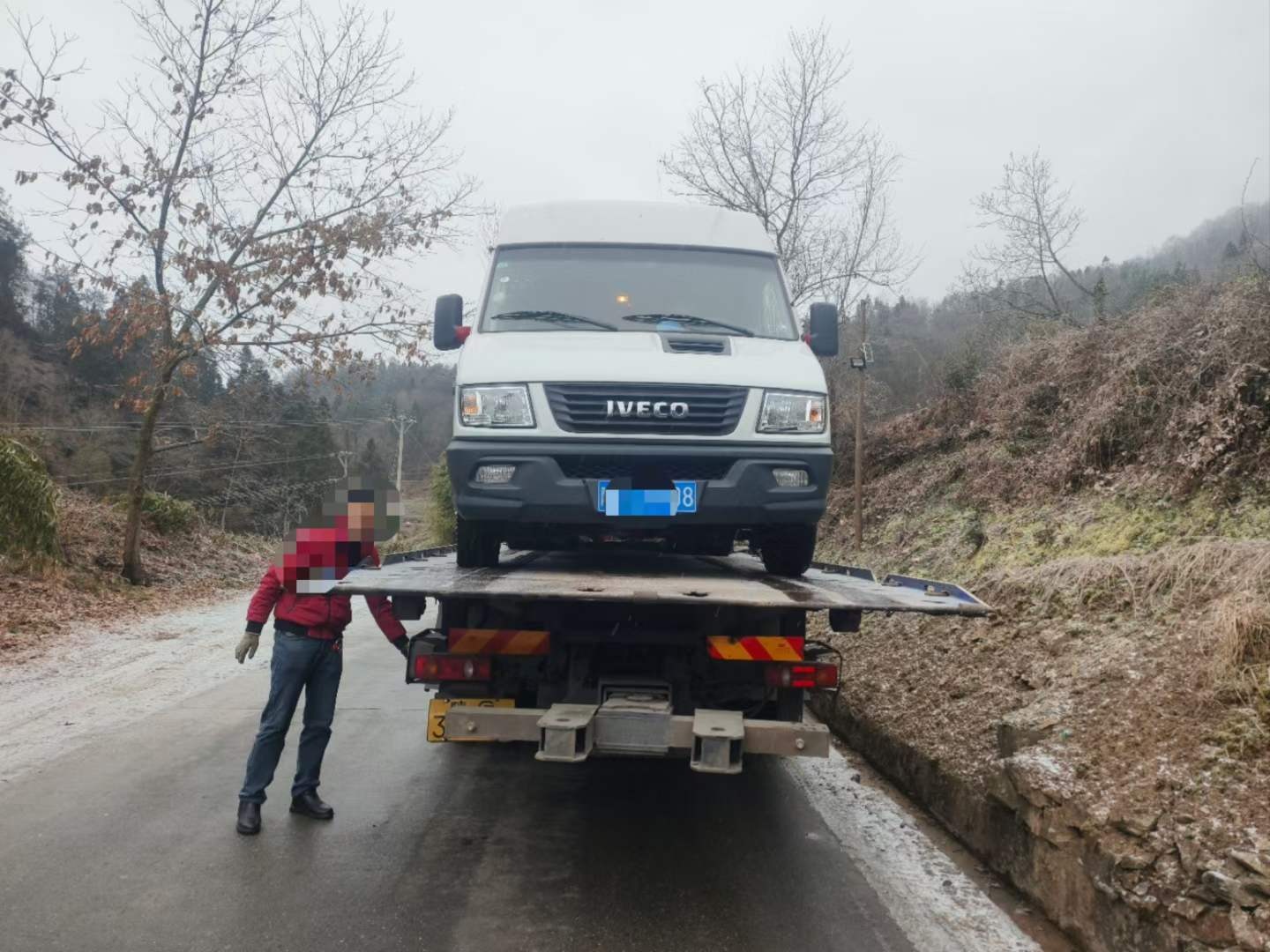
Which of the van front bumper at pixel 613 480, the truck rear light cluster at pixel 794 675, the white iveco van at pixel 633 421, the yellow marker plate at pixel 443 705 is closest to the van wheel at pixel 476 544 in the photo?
the white iveco van at pixel 633 421

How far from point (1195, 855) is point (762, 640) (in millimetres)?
1767

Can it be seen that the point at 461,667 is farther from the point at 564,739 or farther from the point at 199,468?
the point at 199,468

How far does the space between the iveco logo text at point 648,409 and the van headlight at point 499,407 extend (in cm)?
45

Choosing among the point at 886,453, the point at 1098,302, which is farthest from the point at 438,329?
the point at 1098,302

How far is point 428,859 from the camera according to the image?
13.8 feet

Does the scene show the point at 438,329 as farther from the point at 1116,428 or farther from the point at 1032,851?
the point at 1116,428

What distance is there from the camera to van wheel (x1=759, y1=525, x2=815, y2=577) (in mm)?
5449

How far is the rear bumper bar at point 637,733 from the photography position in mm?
3803

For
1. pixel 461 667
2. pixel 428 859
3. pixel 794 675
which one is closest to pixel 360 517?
pixel 461 667

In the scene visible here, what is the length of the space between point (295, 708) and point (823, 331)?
4040 mm

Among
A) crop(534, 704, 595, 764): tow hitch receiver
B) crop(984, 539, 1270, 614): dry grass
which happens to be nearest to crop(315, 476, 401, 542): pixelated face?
crop(534, 704, 595, 764): tow hitch receiver

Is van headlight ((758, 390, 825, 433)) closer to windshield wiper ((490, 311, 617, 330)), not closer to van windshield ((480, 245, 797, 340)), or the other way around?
van windshield ((480, 245, 797, 340))

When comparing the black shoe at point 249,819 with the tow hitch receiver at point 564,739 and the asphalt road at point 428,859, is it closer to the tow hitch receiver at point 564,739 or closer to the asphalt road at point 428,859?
the asphalt road at point 428,859

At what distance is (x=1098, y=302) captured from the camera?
49.5 ft
